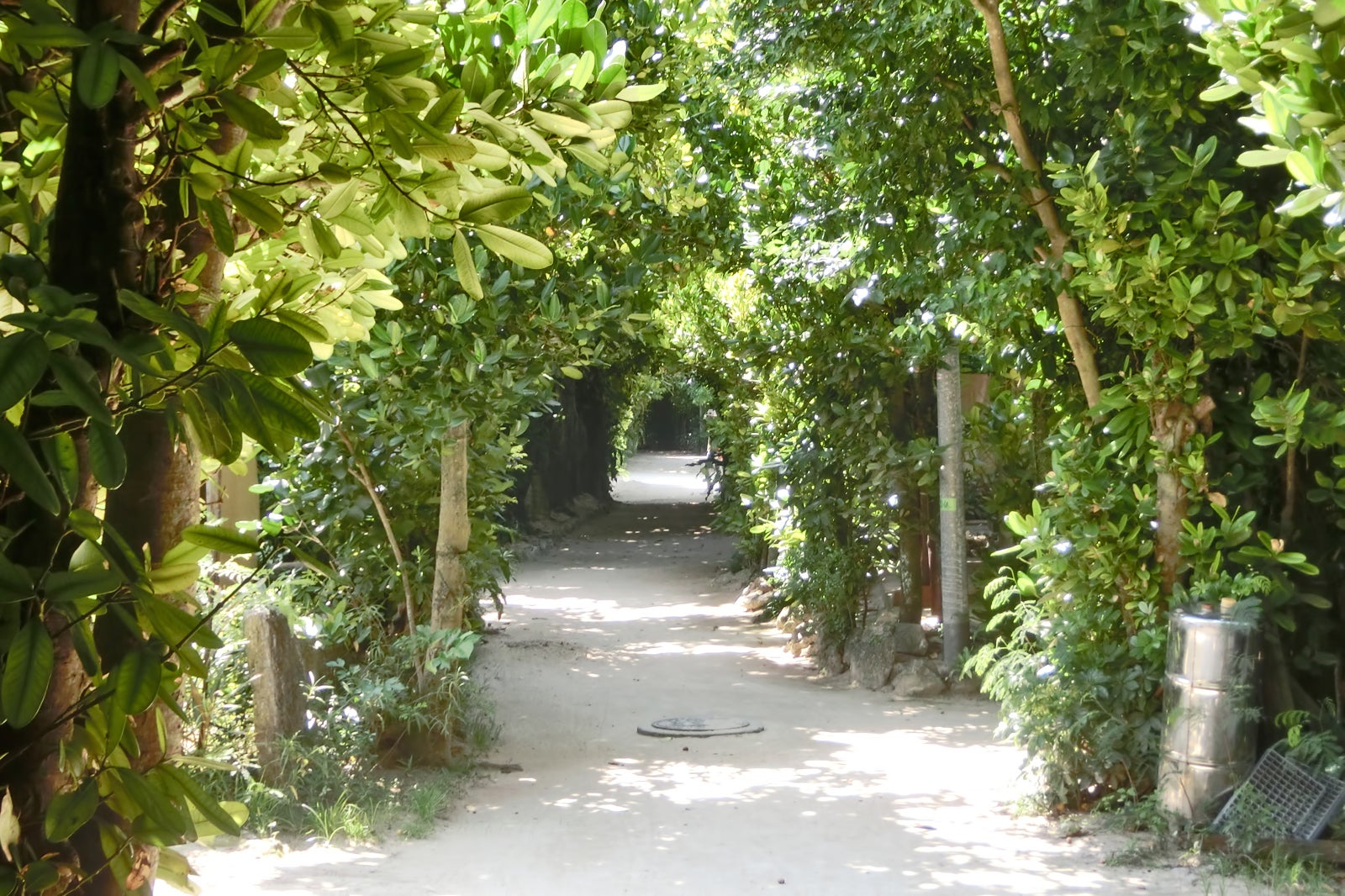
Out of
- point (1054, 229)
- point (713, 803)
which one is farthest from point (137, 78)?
point (713, 803)

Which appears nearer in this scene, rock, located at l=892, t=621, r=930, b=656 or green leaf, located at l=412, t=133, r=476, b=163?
green leaf, located at l=412, t=133, r=476, b=163

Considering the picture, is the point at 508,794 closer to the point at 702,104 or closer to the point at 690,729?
the point at 690,729

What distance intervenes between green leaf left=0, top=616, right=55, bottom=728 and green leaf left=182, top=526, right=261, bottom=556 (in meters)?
0.17

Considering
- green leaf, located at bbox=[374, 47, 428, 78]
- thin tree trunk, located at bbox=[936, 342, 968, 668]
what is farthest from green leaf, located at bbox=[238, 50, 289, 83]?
thin tree trunk, located at bbox=[936, 342, 968, 668]

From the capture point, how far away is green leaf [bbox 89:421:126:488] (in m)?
0.82

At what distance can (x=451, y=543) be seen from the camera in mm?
6504

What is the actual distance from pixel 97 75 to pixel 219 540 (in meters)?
0.37

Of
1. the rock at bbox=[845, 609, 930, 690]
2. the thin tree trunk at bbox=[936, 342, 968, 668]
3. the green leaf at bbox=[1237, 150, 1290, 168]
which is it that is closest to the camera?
the green leaf at bbox=[1237, 150, 1290, 168]

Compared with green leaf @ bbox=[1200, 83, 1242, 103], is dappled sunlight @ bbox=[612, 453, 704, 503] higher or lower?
lower

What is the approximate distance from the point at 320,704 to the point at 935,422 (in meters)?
5.86

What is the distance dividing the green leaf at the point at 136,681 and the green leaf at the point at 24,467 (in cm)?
15

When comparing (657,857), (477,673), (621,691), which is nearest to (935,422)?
(621,691)

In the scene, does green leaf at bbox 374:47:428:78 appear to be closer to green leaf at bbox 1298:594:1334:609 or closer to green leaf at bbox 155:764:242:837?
green leaf at bbox 155:764:242:837

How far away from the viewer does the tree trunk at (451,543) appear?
21.1ft
